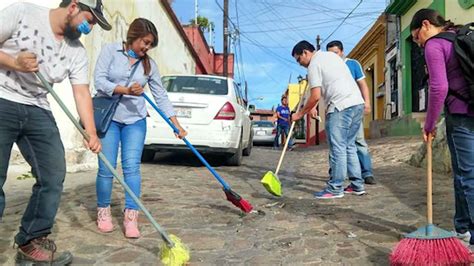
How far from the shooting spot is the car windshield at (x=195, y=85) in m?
7.97

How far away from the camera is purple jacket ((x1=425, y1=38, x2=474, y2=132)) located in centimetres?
294

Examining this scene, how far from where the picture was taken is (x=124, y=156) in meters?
3.81

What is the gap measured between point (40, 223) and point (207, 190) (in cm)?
310

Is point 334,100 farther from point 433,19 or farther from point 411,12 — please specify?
point 411,12

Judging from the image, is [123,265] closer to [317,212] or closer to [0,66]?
[0,66]

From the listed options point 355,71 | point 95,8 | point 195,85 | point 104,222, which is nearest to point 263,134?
point 195,85

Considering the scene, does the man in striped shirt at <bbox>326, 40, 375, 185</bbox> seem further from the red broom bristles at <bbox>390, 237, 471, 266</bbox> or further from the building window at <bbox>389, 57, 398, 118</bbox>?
the building window at <bbox>389, 57, 398, 118</bbox>

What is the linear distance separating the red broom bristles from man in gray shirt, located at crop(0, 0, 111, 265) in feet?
6.28

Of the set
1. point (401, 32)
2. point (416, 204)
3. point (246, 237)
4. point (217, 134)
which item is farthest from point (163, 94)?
point (401, 32)

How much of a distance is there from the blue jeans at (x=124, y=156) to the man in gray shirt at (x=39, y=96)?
71cm

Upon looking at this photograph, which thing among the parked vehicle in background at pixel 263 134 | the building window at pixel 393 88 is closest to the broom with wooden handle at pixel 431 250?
the building window at pixel 393 88

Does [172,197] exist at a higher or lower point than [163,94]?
lower

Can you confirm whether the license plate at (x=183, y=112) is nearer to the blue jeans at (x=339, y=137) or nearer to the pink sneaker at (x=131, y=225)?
the blue jeans at (x=339, y=137)

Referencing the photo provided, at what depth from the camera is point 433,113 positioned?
10.0 ft
